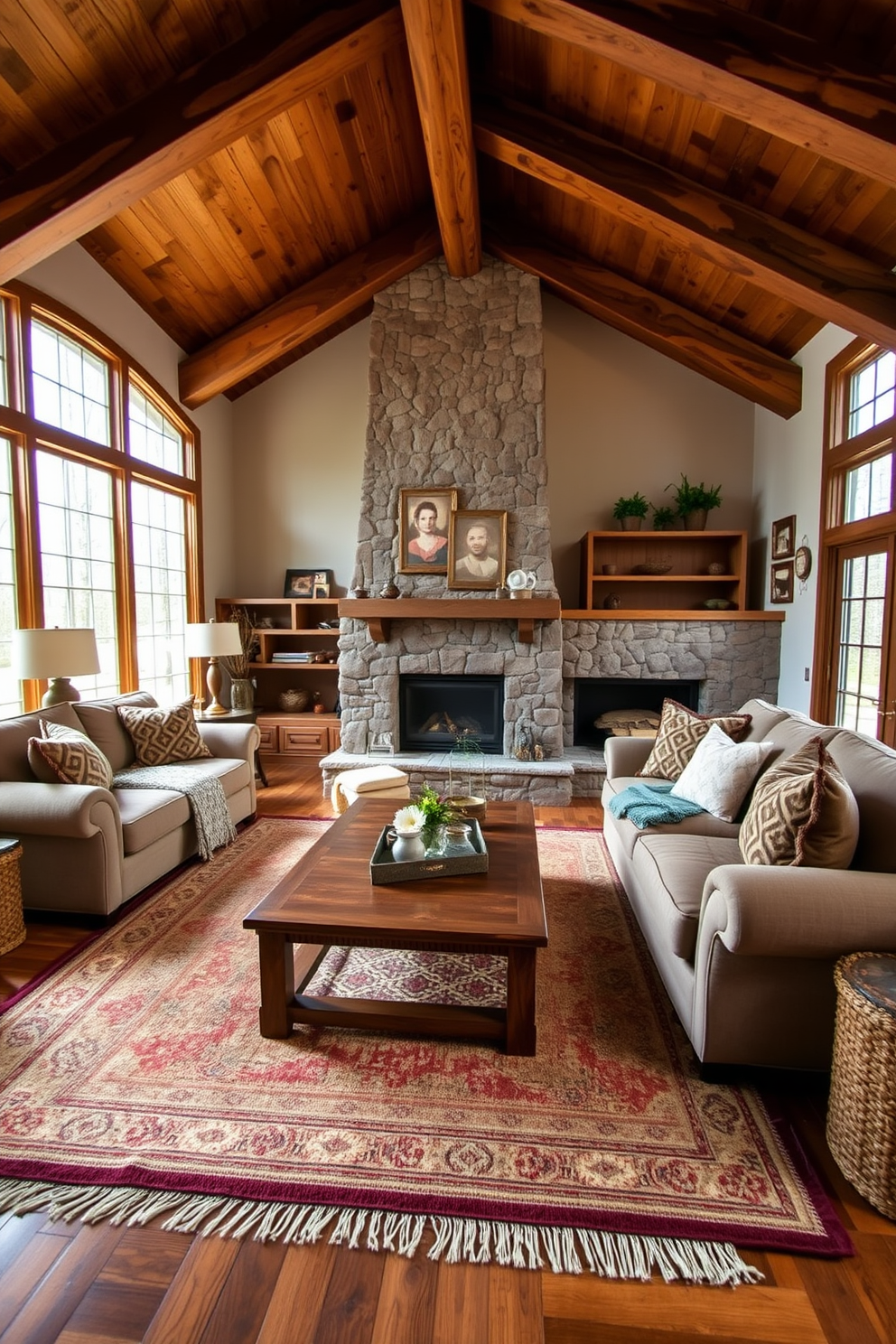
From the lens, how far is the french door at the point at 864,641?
3.61 meters

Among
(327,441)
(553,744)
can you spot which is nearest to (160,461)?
(327,441)

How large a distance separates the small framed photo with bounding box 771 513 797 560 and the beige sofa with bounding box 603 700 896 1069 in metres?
2.95

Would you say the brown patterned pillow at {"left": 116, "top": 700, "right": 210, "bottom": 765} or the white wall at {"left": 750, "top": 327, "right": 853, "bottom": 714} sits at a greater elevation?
the white wall at {"left": 750, "top": 327, "right": 853, "bottom": 714}

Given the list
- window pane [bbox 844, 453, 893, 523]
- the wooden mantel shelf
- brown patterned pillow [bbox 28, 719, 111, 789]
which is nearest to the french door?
window pane [bbox 844, 453, 893, 523]

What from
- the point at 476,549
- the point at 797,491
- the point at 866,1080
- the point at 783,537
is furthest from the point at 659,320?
the point at 866,1080

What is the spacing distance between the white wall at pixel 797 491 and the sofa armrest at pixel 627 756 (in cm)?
166

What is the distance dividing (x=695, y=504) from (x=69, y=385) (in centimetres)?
456

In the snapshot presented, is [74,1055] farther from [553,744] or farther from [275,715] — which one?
[275,715]

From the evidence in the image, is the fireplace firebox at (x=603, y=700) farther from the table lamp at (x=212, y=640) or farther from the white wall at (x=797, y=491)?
the table lamp at (x=212, y=640)

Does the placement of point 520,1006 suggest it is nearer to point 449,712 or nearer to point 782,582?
point 449,712

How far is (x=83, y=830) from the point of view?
9.12 ft

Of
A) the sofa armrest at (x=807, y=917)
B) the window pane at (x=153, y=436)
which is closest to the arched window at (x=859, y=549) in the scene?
the sofa armrest at (x=807, y=917)

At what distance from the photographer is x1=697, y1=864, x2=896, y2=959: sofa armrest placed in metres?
1.76

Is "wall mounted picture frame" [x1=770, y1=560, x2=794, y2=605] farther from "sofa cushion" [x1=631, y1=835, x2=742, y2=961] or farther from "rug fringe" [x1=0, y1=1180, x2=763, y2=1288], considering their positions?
"rug fringe" [x1=0, y1=1180, x2=763, y2=1288]
